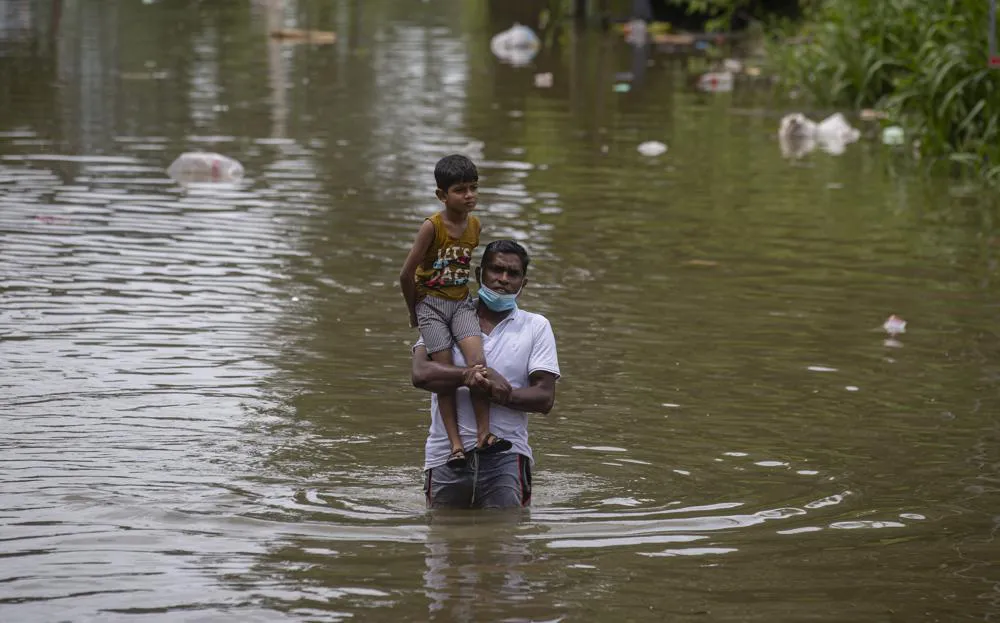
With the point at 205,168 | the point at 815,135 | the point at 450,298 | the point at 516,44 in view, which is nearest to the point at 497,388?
the point at 450,298

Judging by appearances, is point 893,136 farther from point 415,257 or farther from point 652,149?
point 415,257

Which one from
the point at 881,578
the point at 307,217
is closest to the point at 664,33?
the point at 307,217

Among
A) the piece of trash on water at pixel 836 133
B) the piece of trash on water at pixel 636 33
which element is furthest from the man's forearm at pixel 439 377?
the piece of trash on water at pixel 636 33

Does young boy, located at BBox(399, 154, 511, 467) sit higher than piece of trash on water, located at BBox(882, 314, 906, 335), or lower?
higher

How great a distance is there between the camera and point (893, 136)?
50.6 ft

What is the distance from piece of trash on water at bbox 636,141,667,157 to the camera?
14.9 meters

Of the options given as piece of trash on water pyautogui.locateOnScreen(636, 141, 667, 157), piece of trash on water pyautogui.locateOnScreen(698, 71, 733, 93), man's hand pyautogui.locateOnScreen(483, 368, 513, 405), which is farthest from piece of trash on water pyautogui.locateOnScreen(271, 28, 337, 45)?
man's hand pyautogui.locateOnScreen(483, 368, 513, 405)

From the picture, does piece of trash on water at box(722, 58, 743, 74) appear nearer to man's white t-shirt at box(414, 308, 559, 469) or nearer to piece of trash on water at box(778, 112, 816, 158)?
piece of trash on water at box(778, 112, 816, 158)

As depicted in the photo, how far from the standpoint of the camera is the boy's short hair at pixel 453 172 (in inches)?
209

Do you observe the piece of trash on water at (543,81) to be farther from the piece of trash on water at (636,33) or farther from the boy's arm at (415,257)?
the boy's arm at (415,257)

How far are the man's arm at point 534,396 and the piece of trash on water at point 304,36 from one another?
69.2 feet

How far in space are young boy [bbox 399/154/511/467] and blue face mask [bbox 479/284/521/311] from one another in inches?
2.1

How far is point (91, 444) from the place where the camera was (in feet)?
21.4

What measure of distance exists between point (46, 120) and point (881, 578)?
40.6 feet
